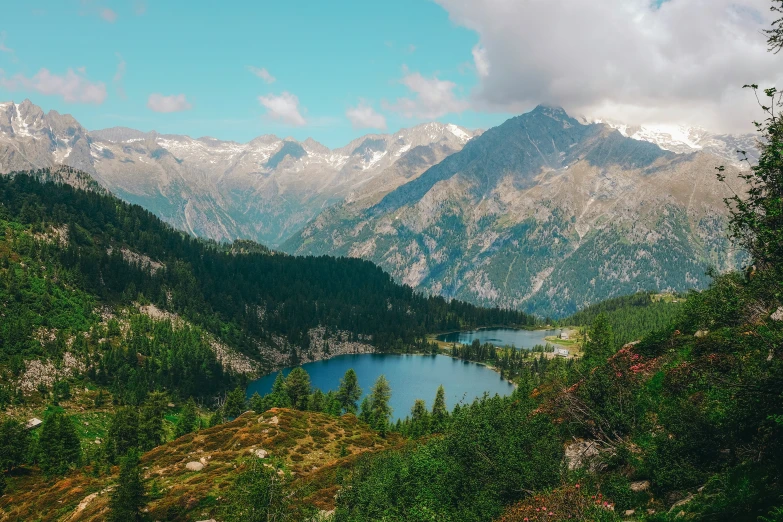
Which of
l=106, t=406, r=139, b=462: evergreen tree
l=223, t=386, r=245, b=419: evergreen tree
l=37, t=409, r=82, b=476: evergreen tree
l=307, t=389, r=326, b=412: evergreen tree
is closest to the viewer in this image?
l=37, t=409, r=82, b=476: evergreen tree

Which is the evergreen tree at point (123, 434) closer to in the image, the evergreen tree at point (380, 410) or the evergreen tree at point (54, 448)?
the evergreen tree at point (54, 448)

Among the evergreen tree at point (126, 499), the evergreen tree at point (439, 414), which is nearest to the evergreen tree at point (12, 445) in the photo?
the evergreen tree at point (126, 499)

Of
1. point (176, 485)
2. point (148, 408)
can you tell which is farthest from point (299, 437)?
point (148, 408)

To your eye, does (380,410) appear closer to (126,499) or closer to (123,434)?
(123,434)

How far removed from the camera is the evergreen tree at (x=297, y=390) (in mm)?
151750

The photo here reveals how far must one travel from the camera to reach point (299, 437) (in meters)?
100

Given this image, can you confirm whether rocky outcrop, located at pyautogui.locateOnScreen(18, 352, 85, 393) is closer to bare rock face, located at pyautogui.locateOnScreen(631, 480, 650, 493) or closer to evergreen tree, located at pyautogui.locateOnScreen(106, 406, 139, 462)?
evergreen tree, located at pyautogui.locateOnScreen(106, 406, 139, 462)

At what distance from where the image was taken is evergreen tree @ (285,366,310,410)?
15175cm

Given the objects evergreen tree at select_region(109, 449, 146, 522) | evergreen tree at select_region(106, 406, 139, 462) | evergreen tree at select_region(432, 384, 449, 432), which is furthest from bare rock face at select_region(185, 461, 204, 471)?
evergreen tree at select_region(432, 384, 449, 432)

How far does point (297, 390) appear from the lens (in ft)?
505

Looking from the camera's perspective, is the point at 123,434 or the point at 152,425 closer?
the point at 123,434

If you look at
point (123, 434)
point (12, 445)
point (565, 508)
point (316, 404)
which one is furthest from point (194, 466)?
point (565, 508)

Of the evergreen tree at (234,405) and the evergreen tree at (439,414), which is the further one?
the evergreen tree at (234,405)

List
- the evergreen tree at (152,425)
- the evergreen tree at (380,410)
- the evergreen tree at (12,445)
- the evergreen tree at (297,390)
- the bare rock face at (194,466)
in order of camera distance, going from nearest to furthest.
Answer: the bare rock face at (194,466), the evergreen tree at (12,445), the evergreen tree at (152,425), the evergreen tree at (380,410), the evergreen tree at (297,390)
